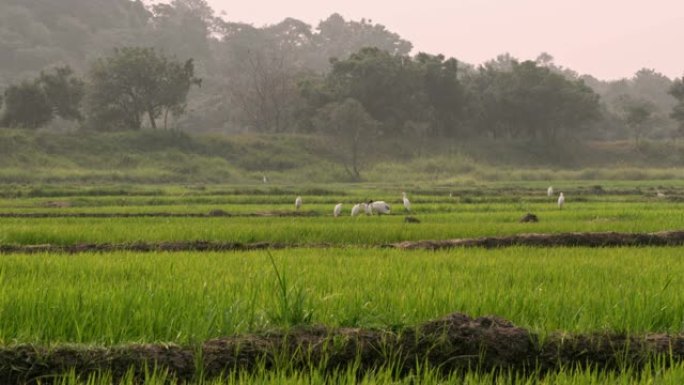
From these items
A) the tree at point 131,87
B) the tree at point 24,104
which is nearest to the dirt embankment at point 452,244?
the tree at point 24,104

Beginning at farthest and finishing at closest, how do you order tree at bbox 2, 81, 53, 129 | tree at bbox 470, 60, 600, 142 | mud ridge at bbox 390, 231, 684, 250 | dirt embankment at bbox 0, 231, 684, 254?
1. tree at bbox 470, 60, 600, 142
2. tree at bbox 2, 81, 53, 129
3. mud ridge at bbox 390, 231, 684, 250
4. dirt embankment at bbox 0, 231, 684, 254

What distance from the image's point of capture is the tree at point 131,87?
173 feet

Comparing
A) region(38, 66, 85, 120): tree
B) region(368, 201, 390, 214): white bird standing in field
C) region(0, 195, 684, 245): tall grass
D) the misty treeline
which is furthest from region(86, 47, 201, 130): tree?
region(0, 195, 684, 245): tall grass

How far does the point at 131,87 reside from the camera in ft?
175

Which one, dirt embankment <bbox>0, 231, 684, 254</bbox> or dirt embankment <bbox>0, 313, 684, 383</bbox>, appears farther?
dirt embankment <bbox>0, 231, 684, 254</bbox>

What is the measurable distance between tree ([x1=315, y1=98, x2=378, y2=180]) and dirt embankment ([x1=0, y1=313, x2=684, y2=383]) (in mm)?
46367

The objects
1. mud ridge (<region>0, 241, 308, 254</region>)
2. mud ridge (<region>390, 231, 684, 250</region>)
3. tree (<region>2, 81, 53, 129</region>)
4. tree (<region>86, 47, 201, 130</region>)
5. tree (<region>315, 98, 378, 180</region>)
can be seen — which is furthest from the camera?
tree (<region>86, 47, 201, 130</region>)

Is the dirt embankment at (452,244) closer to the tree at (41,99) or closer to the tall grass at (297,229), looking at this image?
the tall grass at (297,229)

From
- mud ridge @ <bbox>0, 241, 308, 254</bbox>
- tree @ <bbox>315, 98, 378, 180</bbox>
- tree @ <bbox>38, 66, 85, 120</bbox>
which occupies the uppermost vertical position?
tree @ <bbox>38, 66, 85, 120</bbox>

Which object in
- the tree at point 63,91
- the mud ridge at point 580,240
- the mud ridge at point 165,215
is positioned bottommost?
the mud ridge at point 165,215

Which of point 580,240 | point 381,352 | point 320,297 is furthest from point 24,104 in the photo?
point 381,352

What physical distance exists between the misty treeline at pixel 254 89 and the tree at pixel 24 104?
0.25 ft

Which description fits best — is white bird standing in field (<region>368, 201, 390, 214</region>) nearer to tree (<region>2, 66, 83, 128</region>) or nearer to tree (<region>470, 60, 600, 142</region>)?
tree (<region>2, 66, 83, 128</region>)

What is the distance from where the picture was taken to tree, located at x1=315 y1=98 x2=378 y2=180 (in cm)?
5247
